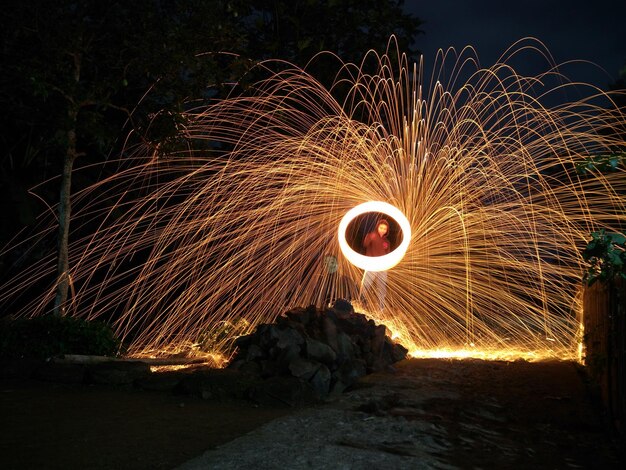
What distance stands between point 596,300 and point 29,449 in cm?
711

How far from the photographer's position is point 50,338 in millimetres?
9547

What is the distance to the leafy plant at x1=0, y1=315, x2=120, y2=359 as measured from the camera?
9422 millimetres

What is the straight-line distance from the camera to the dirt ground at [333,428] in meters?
5.20

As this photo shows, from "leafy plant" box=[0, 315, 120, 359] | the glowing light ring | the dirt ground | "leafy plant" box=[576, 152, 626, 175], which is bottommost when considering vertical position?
the dirt ground

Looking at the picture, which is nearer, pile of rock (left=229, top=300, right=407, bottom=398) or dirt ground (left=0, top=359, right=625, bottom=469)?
dirt ground (left=0, top=359, right=625, bottom=469)

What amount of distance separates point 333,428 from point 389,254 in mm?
5974

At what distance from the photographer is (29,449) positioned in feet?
17.5

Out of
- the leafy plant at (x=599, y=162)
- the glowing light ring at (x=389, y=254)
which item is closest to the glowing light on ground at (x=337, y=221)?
the glowing light ring at (x=389, y=254)

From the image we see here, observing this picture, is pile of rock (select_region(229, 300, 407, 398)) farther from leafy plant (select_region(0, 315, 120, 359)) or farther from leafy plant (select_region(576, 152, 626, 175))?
leafy plant (select_region(576, 152, 626, 175))

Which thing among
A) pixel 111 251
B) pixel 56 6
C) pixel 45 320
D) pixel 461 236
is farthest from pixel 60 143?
pixel 461 236

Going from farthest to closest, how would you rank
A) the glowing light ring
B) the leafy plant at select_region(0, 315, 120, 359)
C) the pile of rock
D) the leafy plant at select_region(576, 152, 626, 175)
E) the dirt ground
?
1. the glowing light ring
2. the leafy plant at select_region(0, 315, 120, 359)
3. the pile of rock
4. the dirt ground
5. the leafy plant at select_region(576, 152, 626, 175)

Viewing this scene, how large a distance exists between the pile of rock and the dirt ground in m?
0.41

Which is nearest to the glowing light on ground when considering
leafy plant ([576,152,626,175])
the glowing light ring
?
the glowing light ring

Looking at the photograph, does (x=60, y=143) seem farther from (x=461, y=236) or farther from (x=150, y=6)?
(x=461, y=236)
